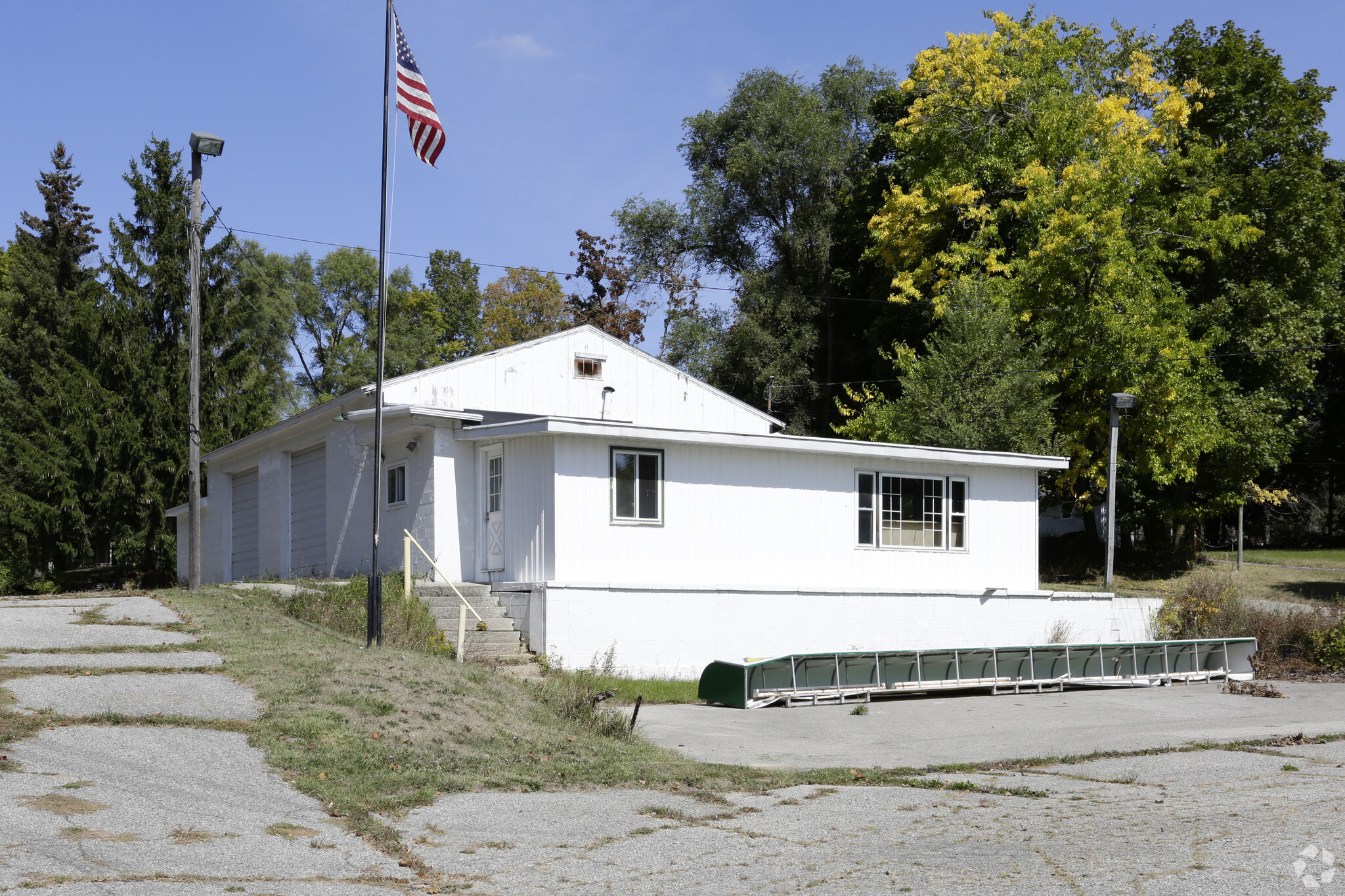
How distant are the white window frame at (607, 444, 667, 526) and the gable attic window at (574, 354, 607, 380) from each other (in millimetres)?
6372

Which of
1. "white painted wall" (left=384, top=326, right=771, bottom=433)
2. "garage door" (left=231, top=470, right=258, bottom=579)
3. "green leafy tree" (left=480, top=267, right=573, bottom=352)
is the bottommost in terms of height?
"garage door" (left=231, top=470, right=258, bottom=579)

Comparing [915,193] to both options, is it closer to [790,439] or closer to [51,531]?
[790,439]

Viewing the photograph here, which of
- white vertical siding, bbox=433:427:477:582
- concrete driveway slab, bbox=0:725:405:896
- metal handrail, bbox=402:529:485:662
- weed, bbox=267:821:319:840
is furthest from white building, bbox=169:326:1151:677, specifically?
weed, bbox=267:821:319:840

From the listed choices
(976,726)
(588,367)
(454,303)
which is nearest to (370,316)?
(454,303)

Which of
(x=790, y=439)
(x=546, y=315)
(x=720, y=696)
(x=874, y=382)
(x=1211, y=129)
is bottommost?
(x=720, y=696)

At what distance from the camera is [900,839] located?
22.9ft

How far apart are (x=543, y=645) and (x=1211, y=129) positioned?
97.4 ft

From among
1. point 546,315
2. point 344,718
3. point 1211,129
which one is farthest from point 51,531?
point 1211,129

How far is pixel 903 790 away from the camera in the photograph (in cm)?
885

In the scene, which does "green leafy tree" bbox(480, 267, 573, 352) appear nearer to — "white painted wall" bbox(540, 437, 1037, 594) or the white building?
the white building

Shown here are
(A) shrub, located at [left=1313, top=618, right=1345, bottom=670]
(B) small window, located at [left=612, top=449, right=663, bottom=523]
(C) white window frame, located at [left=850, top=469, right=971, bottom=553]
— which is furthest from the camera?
(C) white window frame, located at [left=850, top=469, right=971, bottom=553]

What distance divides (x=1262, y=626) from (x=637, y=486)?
12.1 m

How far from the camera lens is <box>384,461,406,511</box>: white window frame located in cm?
1991
